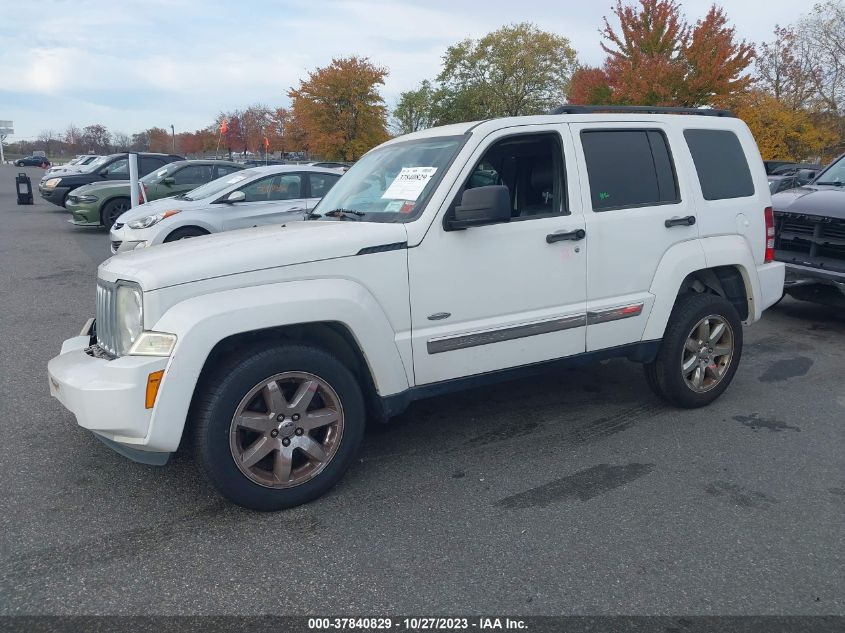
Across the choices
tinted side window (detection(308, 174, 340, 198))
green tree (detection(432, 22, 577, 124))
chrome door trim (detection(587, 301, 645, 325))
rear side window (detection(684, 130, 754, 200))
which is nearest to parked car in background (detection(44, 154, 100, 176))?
tinted side window (detection(308, 174, 340, 198))

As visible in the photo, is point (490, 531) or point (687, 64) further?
point (687, 64)

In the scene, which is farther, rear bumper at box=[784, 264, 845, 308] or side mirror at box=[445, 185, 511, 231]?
rear bumper at box=[784, 264, 845, 308]

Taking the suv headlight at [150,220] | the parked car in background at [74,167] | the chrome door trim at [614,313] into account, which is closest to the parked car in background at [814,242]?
the chrome door trim at [614,313]

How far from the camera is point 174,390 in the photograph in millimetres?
3135

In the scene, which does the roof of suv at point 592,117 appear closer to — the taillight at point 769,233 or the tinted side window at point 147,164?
the taillight at point 769,233

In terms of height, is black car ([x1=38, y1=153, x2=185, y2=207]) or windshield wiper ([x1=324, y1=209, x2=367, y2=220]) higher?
black car ([x1=38, y1=153, x2=185, y2=207])

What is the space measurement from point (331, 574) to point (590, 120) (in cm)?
314

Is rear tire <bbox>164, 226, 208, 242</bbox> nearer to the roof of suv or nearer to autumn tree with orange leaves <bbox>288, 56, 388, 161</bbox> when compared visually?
the roof of suv

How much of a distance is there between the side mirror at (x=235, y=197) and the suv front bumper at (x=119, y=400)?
662 cm

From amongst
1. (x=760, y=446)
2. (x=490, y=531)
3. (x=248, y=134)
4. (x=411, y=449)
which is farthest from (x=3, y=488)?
(x=248, y=134)

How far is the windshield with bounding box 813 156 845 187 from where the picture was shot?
7867 mm

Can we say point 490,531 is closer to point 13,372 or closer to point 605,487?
point 605,487

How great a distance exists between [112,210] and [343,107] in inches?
722

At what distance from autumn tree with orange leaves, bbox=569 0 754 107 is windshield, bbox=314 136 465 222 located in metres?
22.8
